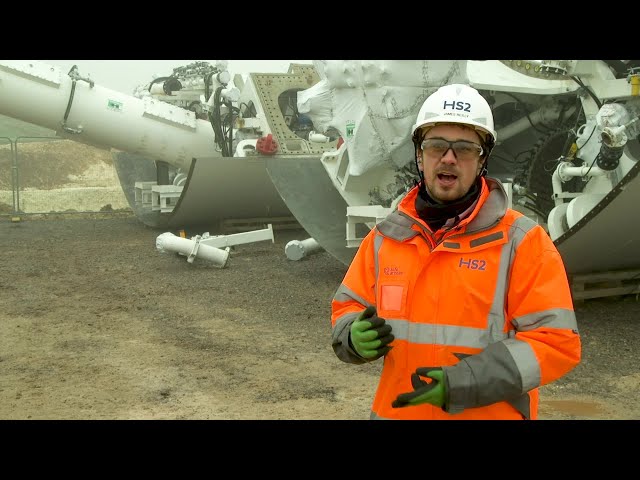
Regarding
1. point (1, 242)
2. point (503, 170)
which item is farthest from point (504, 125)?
point (1, 242)

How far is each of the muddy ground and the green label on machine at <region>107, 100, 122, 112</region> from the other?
2358 millimetres

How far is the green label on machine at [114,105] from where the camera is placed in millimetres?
11273

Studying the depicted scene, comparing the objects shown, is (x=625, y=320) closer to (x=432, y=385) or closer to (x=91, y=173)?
(x=432, y=385)

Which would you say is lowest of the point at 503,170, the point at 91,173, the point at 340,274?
the point at 91,173

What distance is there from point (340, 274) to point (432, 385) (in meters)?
6.75

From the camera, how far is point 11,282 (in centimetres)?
873

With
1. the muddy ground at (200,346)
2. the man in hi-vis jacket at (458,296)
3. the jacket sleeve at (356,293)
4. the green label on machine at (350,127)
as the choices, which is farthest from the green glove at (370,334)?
the green label on machine at (350,127)

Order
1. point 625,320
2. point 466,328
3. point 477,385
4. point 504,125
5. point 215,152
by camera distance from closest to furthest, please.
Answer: point 477,385, point 466,328, point 625,320, point 504,125, point 215,152

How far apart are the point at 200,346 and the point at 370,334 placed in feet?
13.1

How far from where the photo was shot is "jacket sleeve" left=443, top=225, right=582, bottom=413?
2.02 metres

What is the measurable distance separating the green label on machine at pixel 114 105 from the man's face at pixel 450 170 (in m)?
9.61

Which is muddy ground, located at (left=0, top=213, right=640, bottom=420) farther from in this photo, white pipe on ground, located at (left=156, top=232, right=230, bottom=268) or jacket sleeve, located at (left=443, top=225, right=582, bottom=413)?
jacket sleeve, located at (left=443, top=225, right=582, bottom=413)

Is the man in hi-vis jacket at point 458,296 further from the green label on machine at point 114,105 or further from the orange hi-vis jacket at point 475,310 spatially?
the green label on machine at point 114,105

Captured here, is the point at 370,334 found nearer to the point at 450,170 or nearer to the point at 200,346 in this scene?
the point at 450,170
